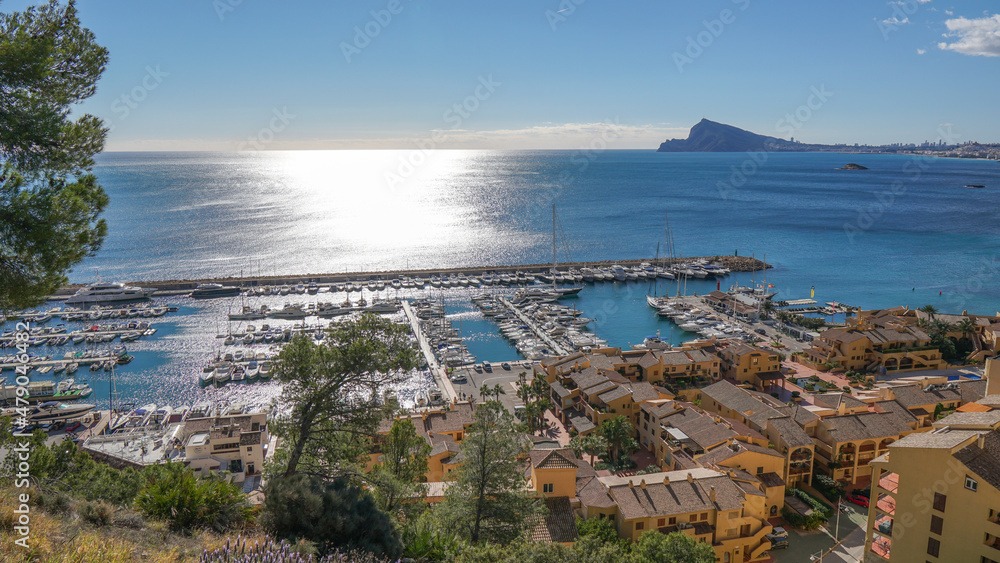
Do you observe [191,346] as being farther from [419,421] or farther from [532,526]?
[532,526]

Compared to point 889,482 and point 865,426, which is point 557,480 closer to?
point 889,482

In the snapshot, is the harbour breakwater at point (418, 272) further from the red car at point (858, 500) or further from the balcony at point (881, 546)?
the balcony at point (881, 546)

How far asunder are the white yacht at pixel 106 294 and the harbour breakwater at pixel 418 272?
2.73 m

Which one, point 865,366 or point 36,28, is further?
point 865,366

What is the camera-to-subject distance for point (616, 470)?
25.3m

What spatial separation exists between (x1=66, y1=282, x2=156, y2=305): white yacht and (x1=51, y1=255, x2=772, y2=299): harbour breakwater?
2.73 meters

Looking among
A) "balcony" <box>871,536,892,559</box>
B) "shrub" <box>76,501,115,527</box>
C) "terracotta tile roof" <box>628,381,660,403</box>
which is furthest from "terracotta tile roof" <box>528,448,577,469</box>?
"shrub" <box>76,501,115,527</box>

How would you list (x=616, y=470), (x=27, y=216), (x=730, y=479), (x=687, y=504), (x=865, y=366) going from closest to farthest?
(x=27, y=216) → (x=687, y=504) → (x=730, y=479) → (x=616, y=470) → (x=865, y=366)

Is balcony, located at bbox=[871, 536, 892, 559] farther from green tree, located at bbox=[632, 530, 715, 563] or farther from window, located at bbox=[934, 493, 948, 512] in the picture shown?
green tree, located at bbox=[632, 530, 715, 563]

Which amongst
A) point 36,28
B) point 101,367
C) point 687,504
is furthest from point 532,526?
point 101,367

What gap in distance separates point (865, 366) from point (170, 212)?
5099 inches

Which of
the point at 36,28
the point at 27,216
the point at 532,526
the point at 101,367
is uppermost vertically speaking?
the point at 36,28

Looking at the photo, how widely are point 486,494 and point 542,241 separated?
262 ft

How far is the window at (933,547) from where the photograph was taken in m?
14.8
